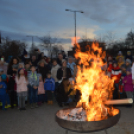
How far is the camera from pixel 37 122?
4.88 m

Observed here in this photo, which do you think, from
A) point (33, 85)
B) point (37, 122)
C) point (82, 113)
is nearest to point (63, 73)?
point (33, 85)

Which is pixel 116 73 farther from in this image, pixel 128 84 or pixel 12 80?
pixel 12 80

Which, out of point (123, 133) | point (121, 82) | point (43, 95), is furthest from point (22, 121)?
point (121, 82)

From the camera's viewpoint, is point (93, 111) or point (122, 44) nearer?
point (93, 111)

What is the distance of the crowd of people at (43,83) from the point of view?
626 cm

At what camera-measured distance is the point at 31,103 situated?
6586 millimetres

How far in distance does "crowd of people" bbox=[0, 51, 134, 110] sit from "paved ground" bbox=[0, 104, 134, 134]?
0.53 meters

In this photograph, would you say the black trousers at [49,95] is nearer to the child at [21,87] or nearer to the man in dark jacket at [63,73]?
the man in dark jacket at [63,73]

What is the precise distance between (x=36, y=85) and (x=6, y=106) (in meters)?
1.45

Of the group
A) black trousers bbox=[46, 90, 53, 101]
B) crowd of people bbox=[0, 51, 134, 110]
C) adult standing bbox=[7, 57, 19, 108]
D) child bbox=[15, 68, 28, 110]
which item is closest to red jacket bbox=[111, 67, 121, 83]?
crowd of people bbox=[0, 51, 134, 110]

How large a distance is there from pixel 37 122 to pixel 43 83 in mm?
2306

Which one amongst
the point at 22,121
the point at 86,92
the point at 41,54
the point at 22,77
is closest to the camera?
the point at 86,92

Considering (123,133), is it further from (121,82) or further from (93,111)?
(121,82)

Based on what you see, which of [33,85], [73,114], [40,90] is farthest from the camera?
[40,90]
